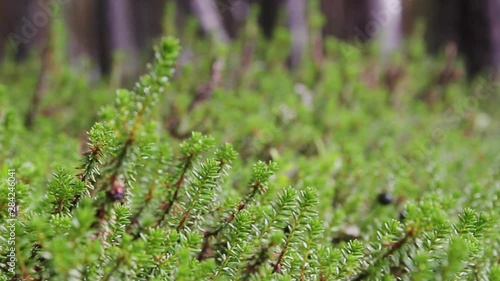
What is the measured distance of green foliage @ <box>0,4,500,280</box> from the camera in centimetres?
101

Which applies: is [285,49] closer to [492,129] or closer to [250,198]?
[492,129]

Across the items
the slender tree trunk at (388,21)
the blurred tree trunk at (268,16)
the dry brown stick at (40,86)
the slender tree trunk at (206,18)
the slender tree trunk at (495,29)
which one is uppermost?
the slender tree trunk at (388,21)

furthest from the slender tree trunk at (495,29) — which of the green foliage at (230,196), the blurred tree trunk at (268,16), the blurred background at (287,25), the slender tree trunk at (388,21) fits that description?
the blurred tree trunk at (268,16)

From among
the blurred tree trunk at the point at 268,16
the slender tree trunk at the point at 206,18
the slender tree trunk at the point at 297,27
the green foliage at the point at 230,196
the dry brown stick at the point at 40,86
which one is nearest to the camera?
the green foliage at the point at 230,196

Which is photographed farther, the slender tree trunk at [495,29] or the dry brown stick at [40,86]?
the slender tree trunk at [495,29]

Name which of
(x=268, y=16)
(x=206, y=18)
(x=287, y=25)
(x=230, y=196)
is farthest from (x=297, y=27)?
(x=230, y=196)

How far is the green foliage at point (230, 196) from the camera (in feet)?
3.33

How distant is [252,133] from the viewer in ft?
7.74

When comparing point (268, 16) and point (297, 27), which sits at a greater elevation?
point (268, 16)

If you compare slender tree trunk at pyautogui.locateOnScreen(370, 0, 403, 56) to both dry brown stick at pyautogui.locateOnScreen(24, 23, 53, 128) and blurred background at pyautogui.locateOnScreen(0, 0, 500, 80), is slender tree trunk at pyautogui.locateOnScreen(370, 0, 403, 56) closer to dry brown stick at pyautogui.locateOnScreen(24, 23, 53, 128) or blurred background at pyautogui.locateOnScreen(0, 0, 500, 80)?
blurred background at pyautogui.locateOnScreen(0, 0, 500, 80)

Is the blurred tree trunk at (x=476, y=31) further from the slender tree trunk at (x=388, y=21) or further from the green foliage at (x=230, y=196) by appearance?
the green foliage at (x=230, y=196)

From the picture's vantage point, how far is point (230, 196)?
4.49 feet

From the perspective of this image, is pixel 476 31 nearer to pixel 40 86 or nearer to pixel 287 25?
pixel 287 25

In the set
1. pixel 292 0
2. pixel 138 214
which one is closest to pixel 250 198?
pixel 138 214
